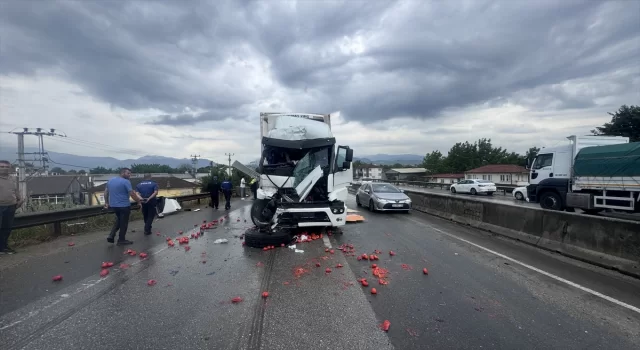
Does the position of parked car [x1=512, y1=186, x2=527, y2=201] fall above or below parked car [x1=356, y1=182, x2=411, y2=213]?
below

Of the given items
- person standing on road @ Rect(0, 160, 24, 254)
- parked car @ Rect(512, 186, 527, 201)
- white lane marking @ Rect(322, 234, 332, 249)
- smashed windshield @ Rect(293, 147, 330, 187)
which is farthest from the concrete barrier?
parked car @ Rect(512, 186, 527, 201)

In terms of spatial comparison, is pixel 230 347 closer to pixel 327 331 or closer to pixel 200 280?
pixel 327 331

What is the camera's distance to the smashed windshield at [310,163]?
30.9 feet

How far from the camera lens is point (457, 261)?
21.6 ft

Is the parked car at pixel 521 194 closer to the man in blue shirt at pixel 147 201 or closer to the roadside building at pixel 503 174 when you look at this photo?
the man in blue shirt at pixel 147 201

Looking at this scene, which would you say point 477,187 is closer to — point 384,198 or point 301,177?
point 384,198

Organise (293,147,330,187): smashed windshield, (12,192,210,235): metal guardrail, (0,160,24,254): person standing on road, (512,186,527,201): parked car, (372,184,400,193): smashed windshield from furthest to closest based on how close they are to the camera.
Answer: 1. (512,186,527,201): parked car
2. (372,184,400,193): smashed windshield
3. (293,147,330,187): smashed windshield
4. (12,192,210,235): metal guardrail
5. (0,160,24,254): person standing on road

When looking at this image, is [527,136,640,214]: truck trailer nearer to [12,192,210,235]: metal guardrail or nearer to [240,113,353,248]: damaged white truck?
[240,113,353,248]: damaged white truck

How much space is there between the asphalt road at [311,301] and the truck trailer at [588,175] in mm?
6955

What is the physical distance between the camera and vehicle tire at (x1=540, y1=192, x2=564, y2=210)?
13992 mm

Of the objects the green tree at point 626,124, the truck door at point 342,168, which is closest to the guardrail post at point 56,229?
Result: the truck door at point 342,168

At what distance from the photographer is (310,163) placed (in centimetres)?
964

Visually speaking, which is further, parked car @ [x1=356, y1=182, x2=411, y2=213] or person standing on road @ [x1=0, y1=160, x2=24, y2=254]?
parked car @ [x1=356, y1=182, x2=411, y2=213]

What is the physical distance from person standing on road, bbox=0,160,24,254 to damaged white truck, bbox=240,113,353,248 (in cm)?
499
